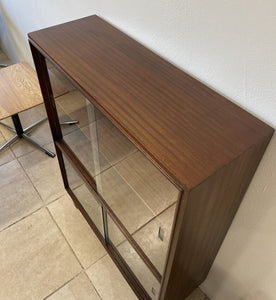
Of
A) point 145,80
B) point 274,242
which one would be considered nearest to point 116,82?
point 145,80

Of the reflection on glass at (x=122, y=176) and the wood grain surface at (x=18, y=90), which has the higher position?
the reflection on glass at (x=122, y=176)

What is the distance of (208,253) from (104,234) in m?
0.63

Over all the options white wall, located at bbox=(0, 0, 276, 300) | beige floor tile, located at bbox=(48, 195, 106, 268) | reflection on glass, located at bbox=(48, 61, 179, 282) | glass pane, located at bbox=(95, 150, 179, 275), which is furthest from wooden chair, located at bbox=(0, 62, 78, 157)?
glass pane, located at bbox=(95, 150, 179, 275)

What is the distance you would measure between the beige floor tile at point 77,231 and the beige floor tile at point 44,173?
0.08 metres

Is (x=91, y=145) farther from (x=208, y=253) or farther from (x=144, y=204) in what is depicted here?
(x=208, y=253)

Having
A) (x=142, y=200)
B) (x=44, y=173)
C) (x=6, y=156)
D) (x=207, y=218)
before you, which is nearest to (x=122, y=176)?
(x=142, y=200)

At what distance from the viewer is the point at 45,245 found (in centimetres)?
167

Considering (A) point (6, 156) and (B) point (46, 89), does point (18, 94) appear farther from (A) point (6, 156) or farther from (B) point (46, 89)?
(B) point (46, 89)

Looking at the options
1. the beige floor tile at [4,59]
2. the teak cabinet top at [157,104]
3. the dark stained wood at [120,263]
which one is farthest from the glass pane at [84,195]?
the beige floor tile at [4,59]

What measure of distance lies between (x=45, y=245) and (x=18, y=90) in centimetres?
102

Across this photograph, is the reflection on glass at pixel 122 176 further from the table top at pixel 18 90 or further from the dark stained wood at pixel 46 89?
the table top at pixel 18 90

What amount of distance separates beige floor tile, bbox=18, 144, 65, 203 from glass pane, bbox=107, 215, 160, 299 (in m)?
0.63

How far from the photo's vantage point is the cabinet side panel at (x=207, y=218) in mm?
678

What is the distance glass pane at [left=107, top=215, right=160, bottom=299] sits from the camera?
1.17m
